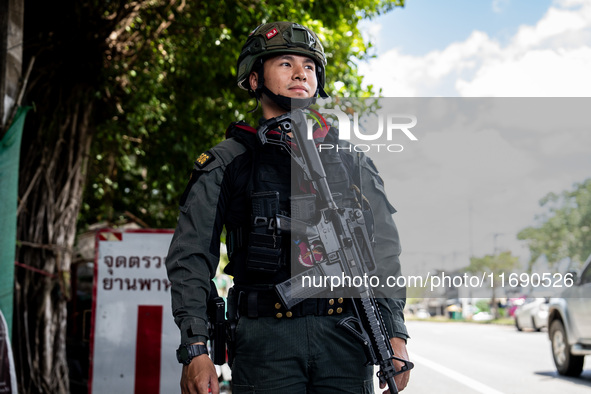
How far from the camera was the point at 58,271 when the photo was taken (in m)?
6.25

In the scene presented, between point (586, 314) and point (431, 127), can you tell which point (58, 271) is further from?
point (586, 314)

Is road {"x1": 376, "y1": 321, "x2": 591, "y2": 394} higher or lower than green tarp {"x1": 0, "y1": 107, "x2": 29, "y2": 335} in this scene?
lower

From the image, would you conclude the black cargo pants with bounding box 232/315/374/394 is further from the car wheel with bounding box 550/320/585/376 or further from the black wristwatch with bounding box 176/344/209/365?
the car wheel with bounding box 550/320/585/376

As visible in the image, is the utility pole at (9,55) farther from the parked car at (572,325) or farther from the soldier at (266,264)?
the parked car at (572,325)

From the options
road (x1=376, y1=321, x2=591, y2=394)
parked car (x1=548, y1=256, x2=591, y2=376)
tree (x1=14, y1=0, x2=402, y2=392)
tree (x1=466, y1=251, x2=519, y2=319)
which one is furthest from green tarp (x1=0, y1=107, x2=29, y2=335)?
parked car (x1=548, y1=256, x2=591, y2=376)

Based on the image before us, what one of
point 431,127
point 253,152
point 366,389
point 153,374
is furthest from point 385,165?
point 153,374

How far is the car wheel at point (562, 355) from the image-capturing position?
8.09m

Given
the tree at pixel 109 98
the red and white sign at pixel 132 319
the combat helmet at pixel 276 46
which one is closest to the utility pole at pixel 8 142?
the red and white sign at pixel 132 319

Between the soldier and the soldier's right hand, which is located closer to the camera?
the soldier's right hand

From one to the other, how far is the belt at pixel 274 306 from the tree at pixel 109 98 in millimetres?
4202

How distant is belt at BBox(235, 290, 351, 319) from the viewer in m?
2.31

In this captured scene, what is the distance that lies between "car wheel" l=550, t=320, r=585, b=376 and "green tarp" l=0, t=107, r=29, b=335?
6.22 meters

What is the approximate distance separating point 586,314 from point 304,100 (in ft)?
20.4

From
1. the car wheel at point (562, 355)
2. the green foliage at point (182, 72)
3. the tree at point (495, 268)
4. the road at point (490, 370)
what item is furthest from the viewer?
the car wheel at point (562, 355)
